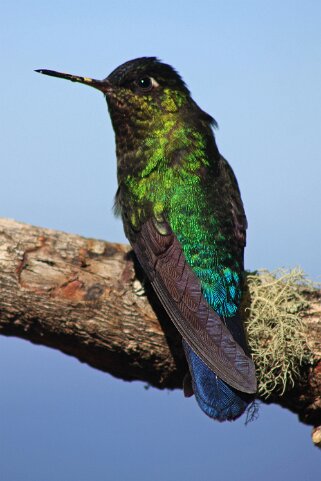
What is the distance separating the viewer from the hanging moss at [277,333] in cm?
516

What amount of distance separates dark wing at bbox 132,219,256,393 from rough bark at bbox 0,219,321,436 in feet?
1.52

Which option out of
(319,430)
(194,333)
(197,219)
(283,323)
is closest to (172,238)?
(197,219)

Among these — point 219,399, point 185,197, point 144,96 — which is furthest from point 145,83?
point 219,399

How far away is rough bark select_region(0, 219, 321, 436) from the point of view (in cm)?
530

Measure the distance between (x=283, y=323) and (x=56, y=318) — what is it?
4.74 feet

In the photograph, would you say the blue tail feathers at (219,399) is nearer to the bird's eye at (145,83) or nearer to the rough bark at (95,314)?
the rough bark at (95,314)

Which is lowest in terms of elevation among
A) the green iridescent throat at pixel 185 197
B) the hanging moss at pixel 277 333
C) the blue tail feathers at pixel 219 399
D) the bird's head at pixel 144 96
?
the blue tail feathers at pixel 219 399

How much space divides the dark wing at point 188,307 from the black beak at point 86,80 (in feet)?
3.39

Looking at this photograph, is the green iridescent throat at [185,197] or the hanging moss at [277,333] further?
the hanging moss at [277,333]

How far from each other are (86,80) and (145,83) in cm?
42

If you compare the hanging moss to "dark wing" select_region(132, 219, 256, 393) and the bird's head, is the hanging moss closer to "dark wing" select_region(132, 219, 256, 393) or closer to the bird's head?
"dark wing" select_region(132, 219, 256, 393)

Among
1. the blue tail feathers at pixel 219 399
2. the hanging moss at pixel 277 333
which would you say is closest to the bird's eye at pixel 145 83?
the hanging moss at pixel 277 333

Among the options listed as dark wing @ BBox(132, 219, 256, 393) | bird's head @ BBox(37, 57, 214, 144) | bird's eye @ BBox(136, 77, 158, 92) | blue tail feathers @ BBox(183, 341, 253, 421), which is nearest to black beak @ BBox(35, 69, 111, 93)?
bird's head @ BBox(37, 57, 214, 144)

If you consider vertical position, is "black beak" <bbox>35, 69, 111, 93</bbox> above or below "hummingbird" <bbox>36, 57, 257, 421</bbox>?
above
